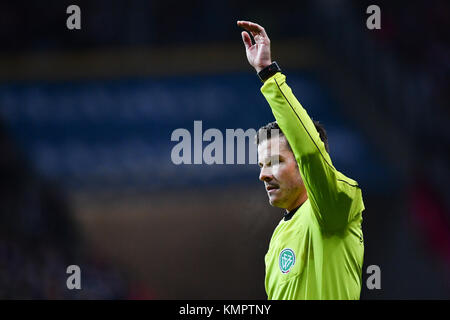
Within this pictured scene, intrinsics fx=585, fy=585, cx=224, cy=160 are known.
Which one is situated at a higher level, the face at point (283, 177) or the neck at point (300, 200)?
the face at point (283, 177)

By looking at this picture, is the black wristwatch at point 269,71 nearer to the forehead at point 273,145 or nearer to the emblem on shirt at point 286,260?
the forehead at point 273,145

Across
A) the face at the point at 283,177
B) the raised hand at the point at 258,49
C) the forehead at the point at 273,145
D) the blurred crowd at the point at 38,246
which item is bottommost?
the blurred crowd at the point at 38,246

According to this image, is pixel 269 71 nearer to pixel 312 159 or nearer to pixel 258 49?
pixel 258 49

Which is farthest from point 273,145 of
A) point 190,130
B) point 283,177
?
point 190,130

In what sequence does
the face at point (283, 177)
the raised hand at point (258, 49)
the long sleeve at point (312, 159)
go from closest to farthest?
the long sleeve at point (312, 159) < the raised hand at point (258, 49) < the face at point (283, 177)

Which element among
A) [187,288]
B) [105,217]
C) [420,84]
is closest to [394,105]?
[420,84]

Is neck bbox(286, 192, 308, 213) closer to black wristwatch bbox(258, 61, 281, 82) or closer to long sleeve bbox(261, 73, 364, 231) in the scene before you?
long sleeve bbox(261, 73, 364, 231)

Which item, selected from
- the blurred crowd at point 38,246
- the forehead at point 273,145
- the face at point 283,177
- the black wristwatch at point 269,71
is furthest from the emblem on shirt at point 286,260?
the blurred crowd at point 38,246

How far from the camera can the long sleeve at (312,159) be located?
1.64 m

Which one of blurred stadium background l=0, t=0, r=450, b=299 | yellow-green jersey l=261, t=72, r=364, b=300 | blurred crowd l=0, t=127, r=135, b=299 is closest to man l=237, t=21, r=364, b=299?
yellow-green jersey l=261, t=72, r=364, b=300

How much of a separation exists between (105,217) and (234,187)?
1.12 metres

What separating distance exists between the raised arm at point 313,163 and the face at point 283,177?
0.27 metres

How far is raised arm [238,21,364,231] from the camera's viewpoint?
1636mm

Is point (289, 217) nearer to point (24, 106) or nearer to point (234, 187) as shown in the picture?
point (234, 187)
